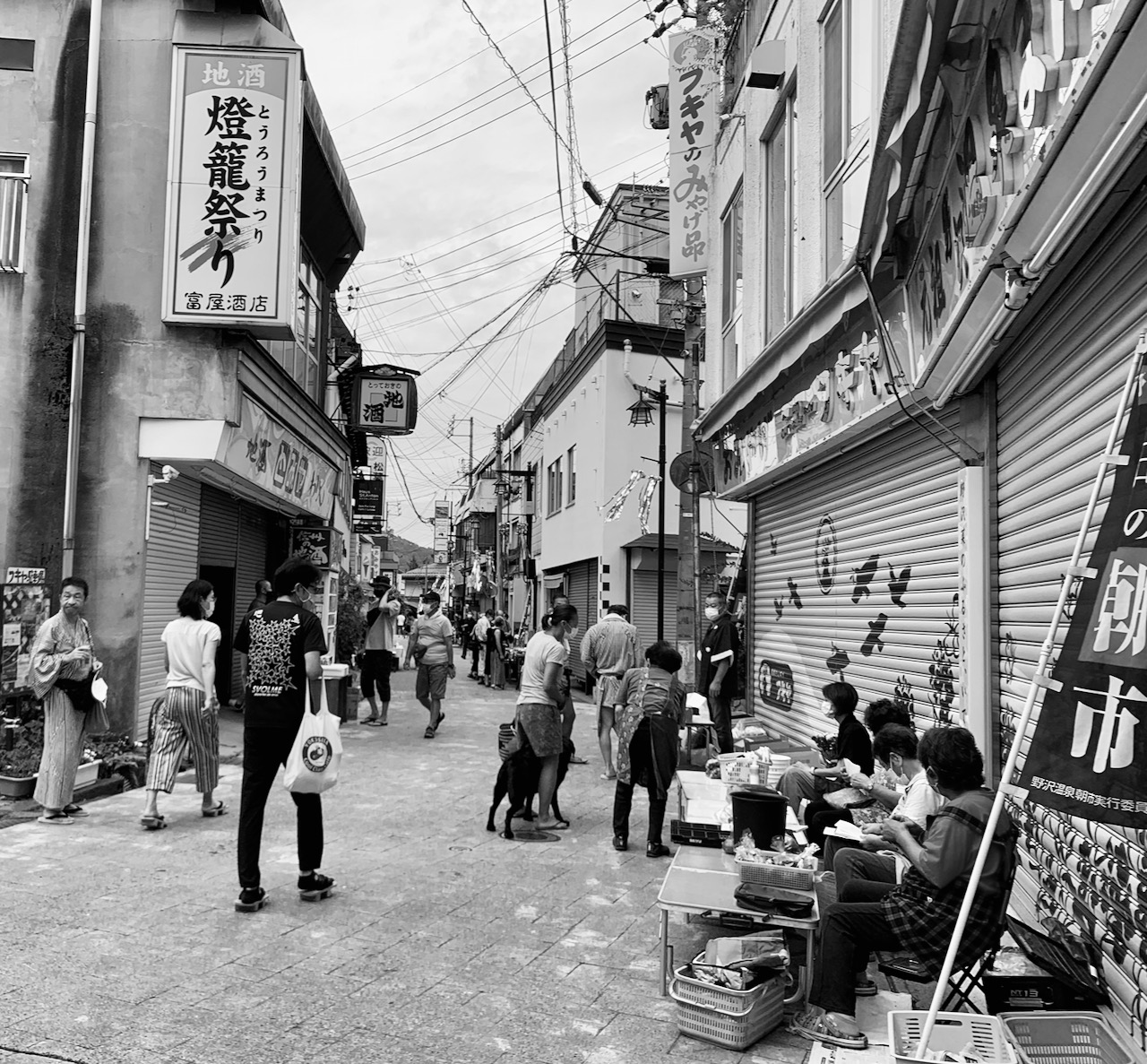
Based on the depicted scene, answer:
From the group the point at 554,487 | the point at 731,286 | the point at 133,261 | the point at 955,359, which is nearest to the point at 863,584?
the point at 955,359

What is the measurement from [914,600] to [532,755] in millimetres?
3167

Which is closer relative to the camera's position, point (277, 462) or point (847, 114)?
point (847, 114)

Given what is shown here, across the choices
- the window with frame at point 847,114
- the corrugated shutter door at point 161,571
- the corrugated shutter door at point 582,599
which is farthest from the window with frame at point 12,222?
the corrugated shutter door at point 582,599

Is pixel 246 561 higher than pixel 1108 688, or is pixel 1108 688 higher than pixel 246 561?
pixel 246 561

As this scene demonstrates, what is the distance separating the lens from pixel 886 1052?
3.94 m

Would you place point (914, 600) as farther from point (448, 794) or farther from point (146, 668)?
point (146, 668)

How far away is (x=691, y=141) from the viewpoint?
14.2m

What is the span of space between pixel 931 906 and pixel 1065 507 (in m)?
2.09

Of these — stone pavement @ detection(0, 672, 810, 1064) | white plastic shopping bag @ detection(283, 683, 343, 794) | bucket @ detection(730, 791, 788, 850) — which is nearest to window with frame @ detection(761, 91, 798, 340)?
stone pavement @ detection(0, 672, 810, 1064)

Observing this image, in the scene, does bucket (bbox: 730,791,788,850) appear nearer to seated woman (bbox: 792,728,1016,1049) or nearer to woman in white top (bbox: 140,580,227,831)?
seated woman (bbox: 792,728,1016,1049)

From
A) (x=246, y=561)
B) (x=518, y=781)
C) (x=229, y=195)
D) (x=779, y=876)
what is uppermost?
(x=229, y=195)

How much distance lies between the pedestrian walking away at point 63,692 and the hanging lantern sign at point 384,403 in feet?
34.3

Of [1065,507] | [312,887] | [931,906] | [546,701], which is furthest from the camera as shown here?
[546,701]

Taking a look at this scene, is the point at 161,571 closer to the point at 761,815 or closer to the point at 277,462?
the point at 277,462
